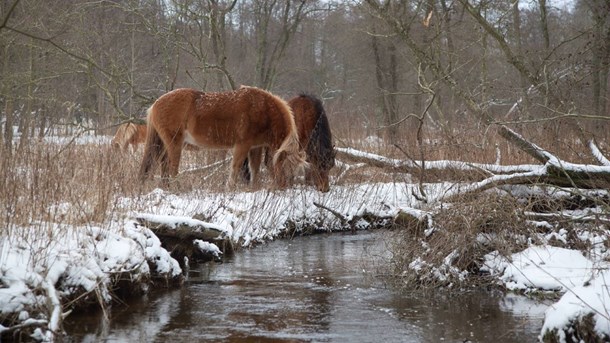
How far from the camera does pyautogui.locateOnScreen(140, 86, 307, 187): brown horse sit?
10.2 metres

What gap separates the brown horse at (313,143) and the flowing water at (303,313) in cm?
321

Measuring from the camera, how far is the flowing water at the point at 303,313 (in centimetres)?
470

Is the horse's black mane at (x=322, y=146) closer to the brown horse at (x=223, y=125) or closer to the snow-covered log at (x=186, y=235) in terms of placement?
the brown horse at (x=223, y=125)

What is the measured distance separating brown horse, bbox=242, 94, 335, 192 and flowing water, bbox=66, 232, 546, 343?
3.21m

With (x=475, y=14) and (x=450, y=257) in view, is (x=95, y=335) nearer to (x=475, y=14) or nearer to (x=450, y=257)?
(x=450, y=257)

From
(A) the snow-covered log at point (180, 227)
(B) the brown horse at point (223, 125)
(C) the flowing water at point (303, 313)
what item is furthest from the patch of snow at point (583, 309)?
(B) the brown horse at point (223, 125)

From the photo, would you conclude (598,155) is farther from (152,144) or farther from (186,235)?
(152,144)

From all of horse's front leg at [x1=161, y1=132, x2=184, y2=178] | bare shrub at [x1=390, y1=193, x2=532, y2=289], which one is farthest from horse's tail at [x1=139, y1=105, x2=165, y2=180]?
bare shrub at [x1=390, y1=193, x2=532, y2=289]

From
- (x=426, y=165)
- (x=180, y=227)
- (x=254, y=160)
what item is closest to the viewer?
(x=180, y=227)

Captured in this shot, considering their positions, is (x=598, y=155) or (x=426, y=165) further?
(x=426, y=165)

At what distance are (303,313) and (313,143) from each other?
5619 mm

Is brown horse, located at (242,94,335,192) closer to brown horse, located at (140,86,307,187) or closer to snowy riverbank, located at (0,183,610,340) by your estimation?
brown horse, located at (140,86,307,187)

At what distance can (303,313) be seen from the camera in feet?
17.5

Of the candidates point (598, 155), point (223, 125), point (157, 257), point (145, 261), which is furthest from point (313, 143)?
point (145, 261)
